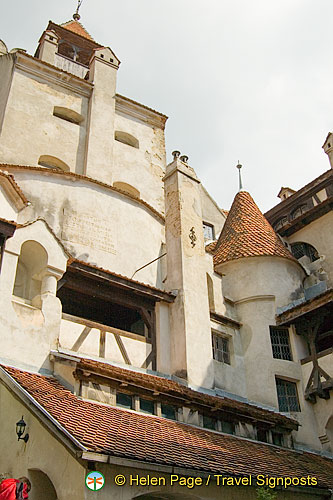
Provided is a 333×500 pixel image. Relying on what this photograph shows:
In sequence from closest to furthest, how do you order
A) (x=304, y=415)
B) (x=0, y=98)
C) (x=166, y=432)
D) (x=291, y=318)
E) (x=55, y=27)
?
(x=166, y=432) < (x=304, y=415) < (x=291, y=318) < (x=0, y=98) < (x=55, y=27)

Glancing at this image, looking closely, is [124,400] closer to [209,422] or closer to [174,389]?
[174,389]

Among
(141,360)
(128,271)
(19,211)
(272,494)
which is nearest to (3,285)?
(19,211)

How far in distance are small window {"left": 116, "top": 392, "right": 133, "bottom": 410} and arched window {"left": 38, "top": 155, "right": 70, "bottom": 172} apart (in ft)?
35.9

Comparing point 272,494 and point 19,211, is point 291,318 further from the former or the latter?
point 19,211

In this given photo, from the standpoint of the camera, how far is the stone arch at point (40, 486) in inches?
405

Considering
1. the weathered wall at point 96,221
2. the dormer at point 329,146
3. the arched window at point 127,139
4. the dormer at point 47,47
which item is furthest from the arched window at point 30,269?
the dormer at point 329,146

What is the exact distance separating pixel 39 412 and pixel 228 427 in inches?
247

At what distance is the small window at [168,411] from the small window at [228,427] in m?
1.62

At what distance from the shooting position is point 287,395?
1823cm

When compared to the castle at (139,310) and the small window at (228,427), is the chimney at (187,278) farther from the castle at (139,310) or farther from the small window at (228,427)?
the small window at (228,427)

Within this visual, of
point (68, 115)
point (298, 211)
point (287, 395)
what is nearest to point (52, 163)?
point (68, 115)

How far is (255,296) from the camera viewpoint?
20.0 metres

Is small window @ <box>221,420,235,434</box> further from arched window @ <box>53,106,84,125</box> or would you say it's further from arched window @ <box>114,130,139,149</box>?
arched window @ <box>53,106,84,125</box>

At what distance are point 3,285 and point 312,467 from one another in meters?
8.95
